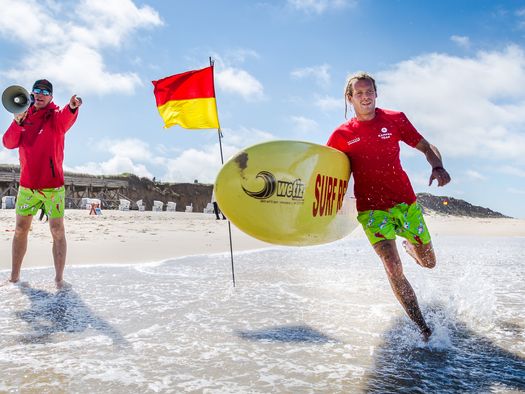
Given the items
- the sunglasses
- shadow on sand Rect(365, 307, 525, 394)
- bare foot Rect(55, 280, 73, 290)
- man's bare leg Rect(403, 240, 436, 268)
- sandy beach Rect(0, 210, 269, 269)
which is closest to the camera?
shadow on sand Rect(365, 307, 525, 394)

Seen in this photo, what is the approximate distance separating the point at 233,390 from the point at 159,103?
13.6ft

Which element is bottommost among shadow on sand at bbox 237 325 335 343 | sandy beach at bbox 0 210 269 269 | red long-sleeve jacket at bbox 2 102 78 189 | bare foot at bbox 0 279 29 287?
shadow on sand at bbox 237 325 335 343

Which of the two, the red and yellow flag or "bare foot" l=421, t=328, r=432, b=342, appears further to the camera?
the red and yellow flag

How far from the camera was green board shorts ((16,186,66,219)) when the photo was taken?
470cm

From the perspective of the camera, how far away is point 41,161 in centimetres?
470

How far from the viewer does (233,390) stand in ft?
7.50

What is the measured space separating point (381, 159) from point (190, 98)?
2846 millimetres

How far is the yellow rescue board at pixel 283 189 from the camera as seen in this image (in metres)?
3.53

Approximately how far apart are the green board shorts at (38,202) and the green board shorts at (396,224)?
10.2 feet

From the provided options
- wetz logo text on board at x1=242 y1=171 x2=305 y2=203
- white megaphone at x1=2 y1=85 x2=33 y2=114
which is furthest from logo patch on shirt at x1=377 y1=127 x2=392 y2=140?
white megaphone at x1=2 y1=85 x2=33 y2=114

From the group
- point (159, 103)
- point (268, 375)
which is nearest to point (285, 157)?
point (268, 375)

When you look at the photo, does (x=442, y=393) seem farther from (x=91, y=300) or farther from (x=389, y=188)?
(x=91, y=300)

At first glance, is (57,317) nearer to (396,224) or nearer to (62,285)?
(62,285)

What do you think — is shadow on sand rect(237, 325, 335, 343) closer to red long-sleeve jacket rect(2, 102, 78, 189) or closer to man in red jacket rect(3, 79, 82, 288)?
man in red jacket rect(3, 79, 82, 288)
